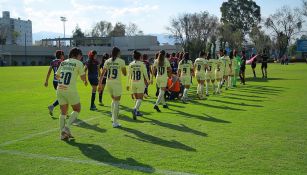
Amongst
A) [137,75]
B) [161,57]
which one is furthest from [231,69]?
[137,75]

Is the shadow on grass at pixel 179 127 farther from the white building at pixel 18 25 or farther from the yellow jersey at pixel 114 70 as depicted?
the white building at pixel 18 25

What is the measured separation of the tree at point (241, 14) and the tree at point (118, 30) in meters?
37.4

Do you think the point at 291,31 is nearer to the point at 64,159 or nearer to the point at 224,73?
the point at 224,73

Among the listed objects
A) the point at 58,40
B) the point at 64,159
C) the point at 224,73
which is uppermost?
the point at 58,40

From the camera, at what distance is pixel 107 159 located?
21.6 feet

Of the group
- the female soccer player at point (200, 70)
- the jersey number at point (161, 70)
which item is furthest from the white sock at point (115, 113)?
the female soccer player at point (200, 70)

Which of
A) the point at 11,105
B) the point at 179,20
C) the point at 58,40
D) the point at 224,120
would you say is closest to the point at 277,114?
the point at 224,120


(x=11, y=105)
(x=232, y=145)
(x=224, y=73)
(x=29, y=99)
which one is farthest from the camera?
(x=224, y=73)

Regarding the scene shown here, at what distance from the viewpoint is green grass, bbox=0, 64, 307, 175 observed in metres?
6.10

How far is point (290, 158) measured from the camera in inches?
254

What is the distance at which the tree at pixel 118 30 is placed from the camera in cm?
12562

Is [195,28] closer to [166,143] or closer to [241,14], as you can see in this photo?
[241,14]

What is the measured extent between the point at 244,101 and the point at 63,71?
29.0 ft

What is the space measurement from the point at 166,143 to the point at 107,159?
161cm
